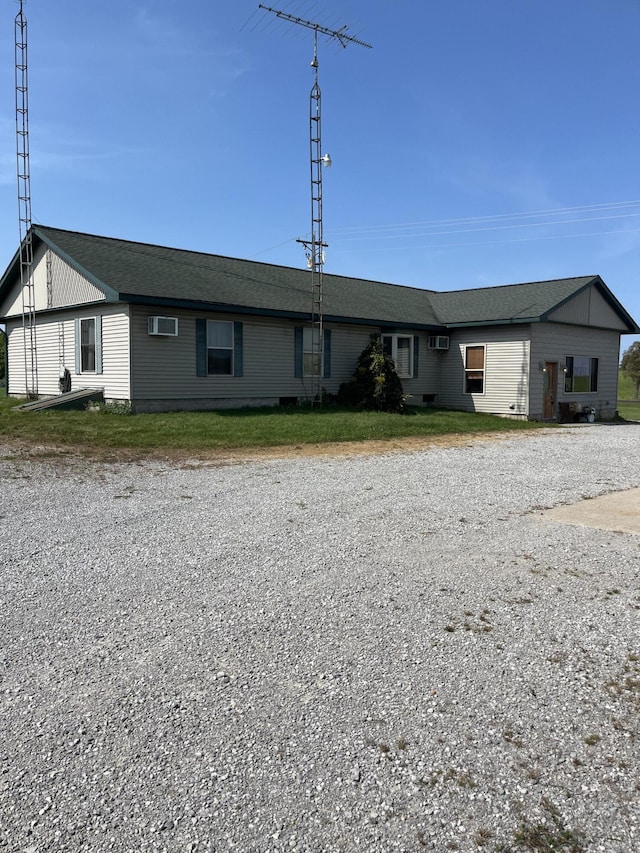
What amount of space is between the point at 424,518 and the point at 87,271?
1173 cm

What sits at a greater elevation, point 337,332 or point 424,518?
point 337,332

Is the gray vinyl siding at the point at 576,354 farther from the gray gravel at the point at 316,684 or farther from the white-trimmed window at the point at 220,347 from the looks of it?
the gray gravel at the point at 316,684

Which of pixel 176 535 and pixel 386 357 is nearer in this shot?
pixel 176 535

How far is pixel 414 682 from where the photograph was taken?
10.2ft

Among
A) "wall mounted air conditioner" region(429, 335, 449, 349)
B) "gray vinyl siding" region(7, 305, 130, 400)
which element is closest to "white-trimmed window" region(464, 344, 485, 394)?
"wall mounted air conditioner" region(429, 335, 449, 349)

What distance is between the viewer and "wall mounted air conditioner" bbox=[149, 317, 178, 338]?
14.6m

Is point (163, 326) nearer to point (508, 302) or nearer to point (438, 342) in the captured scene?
point (438, 342)

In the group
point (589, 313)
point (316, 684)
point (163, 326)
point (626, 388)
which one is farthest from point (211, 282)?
point (626, 388)

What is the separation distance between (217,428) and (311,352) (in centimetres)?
600

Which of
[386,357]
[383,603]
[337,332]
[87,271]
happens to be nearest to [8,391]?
[87,271]

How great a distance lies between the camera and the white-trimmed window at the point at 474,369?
20688 mm

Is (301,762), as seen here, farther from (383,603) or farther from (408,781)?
(383,603)

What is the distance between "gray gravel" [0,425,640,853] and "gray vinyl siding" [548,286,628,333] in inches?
613

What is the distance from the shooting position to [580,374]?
2178 cm
